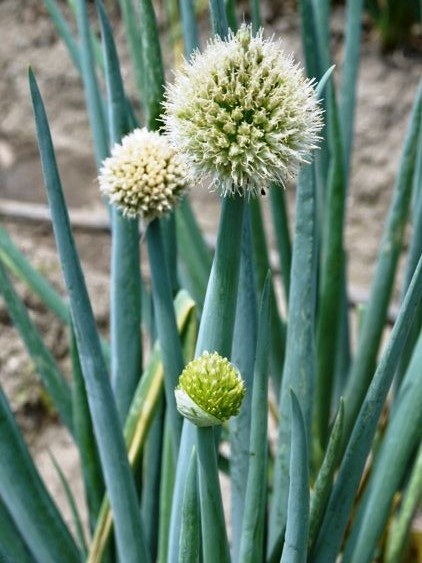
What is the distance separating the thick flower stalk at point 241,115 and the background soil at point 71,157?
1.11m

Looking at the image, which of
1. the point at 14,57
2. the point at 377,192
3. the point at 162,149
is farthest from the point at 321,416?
the point at 14,57

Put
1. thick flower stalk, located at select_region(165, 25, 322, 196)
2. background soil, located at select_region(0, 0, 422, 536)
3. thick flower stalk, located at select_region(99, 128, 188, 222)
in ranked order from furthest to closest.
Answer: background soil, located at select_region(0, 0, 422, 536)
thick flower stalk, located at select_region(99, 128, 188, 222)
thick flower stalk, located at select_region(165, 25, 322, 196)

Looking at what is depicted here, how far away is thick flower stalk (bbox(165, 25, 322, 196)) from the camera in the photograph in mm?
471

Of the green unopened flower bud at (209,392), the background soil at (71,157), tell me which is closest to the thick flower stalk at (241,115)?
the green unopened flower bud at (209,392)

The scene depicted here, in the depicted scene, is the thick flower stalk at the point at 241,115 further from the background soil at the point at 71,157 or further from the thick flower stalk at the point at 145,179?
the background soil at the point at 71,157

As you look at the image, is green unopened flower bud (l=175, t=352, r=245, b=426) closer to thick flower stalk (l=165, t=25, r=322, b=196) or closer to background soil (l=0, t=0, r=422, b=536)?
thick flower stalk (l=165, t=25, r=322, b=196)

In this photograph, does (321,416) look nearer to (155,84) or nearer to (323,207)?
(323,207)

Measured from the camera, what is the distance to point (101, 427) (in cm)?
67

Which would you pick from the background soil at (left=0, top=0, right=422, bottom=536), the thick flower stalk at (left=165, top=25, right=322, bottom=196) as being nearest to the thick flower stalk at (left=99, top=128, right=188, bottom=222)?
the thick flower stalk at (left=165, top=25, right=322, bottom=196)

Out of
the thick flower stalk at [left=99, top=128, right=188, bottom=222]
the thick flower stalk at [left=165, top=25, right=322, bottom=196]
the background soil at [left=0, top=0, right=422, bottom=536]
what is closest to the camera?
the thick flower stalk at [left=165, top=25, right=322, bottom=196]

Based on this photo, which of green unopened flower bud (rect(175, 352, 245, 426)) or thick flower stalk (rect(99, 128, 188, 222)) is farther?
thick flower stalk (rect(99, 128, 188, 222))

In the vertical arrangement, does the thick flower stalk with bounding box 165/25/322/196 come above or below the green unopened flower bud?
above

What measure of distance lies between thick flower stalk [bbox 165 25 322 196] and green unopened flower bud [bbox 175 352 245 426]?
98 millimetres

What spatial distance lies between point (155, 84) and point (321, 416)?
0.49 meters
